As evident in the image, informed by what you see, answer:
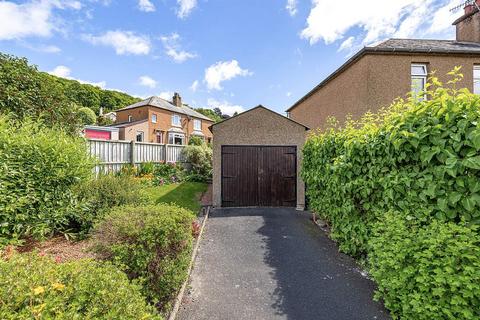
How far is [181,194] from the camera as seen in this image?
984cm

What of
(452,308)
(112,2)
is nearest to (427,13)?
(452,308)

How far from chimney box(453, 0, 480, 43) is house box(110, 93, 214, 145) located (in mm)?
28392

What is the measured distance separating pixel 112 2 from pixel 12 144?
16.8 ft

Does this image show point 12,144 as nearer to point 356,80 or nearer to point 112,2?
point 112,2

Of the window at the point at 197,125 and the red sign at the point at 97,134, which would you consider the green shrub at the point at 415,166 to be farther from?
the window at the point at 197,125

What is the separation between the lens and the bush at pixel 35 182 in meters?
3.91

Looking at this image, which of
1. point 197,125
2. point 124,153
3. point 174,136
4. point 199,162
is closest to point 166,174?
point 199,162

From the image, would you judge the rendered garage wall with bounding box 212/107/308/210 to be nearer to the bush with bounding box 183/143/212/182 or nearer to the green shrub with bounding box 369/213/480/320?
the bush with bounding box 183/143/212/182

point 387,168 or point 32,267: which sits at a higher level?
point 387,168

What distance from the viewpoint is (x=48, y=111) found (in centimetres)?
682

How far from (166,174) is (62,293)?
12.1m

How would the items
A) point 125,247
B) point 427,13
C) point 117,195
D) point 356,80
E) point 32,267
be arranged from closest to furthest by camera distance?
point 32,267
point 125,247
point 117,195
point 427,13
point 356,80

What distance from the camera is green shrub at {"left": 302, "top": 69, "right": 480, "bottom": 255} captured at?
7.50 ft

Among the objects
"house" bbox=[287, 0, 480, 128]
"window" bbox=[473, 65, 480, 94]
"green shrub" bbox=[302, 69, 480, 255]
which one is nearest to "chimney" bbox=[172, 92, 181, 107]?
"house" bbox=[287, 0, 480, 128]
